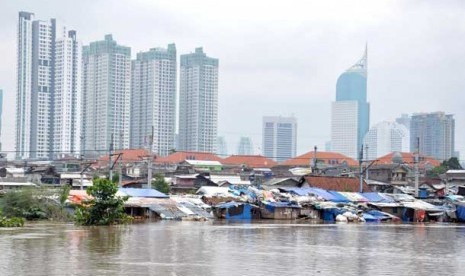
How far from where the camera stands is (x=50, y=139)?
82000 mm

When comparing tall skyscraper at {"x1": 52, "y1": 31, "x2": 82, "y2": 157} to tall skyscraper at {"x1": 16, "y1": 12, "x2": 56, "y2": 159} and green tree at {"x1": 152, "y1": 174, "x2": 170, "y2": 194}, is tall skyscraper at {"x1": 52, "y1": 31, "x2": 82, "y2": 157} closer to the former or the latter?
tall skyscraper at {"x1": 16, "y1": 12, "x2": 56, "y2": 159}

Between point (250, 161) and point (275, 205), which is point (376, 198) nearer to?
point (275, 205)

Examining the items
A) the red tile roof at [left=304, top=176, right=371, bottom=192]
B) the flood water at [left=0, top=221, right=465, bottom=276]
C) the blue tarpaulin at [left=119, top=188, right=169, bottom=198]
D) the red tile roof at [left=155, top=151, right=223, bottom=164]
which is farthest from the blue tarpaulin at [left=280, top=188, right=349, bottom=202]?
the red tile roof at [left=155, top=151, right=223, bottom=164]

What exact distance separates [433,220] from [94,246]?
28.1 m

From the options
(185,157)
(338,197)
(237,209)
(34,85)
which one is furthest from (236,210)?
(34,85)

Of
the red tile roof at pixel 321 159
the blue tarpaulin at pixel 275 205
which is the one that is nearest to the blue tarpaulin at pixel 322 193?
the blue tarpaulin at pixel 275 205

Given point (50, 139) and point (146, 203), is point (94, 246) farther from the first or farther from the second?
point (50, 139)

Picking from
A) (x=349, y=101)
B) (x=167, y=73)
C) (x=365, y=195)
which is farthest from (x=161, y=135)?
(x=349, y=101)

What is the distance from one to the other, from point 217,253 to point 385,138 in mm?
125930

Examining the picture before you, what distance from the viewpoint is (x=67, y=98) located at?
8194 cm

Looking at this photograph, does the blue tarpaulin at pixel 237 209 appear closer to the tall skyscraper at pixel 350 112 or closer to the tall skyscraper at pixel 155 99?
the tall skyscraper at pixel 155 99

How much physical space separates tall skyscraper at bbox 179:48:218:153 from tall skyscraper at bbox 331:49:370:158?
1848 inches

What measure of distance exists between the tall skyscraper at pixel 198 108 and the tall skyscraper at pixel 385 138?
48445mm

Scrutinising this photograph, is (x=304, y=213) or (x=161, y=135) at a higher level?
(x=161, y=135)
